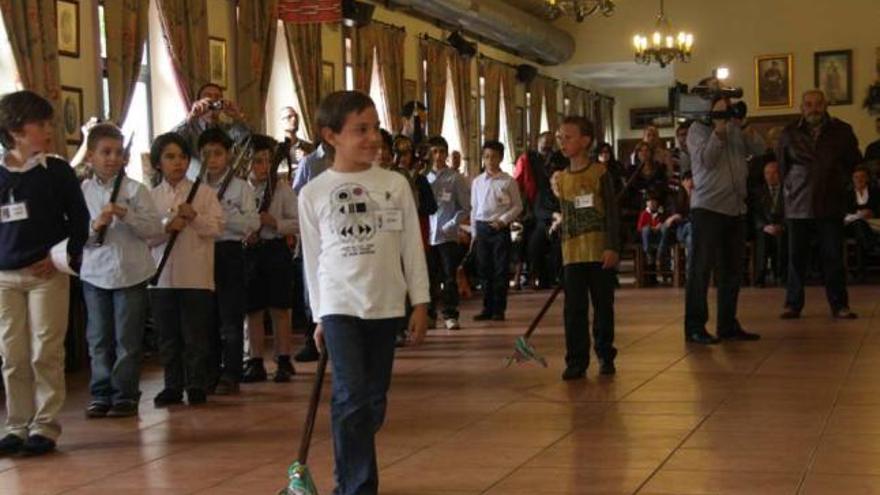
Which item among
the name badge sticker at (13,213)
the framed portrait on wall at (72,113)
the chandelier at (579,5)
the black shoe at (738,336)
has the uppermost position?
the chandelier at (579,5)

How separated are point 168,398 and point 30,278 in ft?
4.72

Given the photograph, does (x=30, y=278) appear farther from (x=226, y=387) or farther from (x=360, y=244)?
(x=360, y=244)

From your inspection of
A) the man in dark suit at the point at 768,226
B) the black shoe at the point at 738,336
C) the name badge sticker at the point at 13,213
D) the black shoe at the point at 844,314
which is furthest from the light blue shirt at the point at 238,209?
the man in dark suit at the point at 768,226

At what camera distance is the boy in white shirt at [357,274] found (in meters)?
3.99

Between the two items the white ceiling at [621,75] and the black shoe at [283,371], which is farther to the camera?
the white ceiling at [621,75]

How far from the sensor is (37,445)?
5.28 meters

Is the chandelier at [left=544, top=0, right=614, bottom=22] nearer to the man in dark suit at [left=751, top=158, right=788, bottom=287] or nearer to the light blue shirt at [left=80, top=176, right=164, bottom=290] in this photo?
the man in dark suit at [left=751, top=158, right=788, bottom=287]

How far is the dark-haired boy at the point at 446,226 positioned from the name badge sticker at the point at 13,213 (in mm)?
5076

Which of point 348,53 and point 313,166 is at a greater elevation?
point 348,53

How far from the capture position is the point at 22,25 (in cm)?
985

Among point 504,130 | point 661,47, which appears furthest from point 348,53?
point 504,130

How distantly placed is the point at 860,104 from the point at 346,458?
59.5ft

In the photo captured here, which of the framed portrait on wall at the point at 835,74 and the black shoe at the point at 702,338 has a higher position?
the framed portrait on wall at the point at 835,74

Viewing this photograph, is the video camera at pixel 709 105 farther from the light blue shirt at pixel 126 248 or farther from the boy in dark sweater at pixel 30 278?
the boy in dark sweater at pixel 30 278
